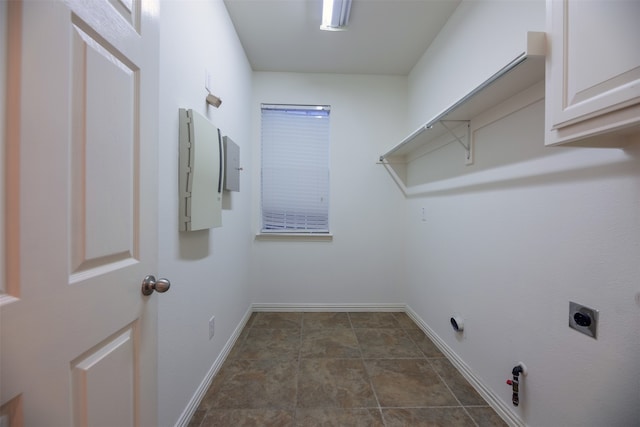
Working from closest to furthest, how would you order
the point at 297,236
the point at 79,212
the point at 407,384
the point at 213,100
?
the point at 79,212
the point at 213,100
the point at 407,384
the point at 297,236

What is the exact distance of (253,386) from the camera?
1656mm

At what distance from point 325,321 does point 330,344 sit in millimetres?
431

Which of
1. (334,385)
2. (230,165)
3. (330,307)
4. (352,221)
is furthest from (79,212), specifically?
(330,307)

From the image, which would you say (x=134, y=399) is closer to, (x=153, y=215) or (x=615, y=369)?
(x=153, y=215)

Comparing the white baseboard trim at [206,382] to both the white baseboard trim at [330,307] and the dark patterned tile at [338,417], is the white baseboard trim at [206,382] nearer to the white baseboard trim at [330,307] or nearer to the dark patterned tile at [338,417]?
the white baseboard trim at [330,307]

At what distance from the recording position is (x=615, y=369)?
0.91 metres

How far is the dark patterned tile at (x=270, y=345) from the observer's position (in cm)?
200

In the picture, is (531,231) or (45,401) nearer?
(45,401)

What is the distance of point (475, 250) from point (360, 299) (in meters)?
1.53

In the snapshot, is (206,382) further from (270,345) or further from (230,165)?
(230,165)

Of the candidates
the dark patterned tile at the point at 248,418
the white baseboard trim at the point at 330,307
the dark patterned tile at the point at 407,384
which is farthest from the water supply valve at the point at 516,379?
the white baseboard trim at the point at 330,307

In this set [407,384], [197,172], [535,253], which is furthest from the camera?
[407,384]

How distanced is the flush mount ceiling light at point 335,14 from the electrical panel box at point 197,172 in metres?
1.30

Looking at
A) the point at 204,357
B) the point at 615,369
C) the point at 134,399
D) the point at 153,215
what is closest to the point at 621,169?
the point at 615,369
